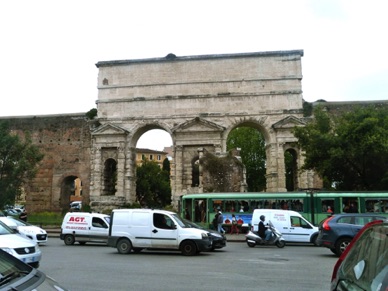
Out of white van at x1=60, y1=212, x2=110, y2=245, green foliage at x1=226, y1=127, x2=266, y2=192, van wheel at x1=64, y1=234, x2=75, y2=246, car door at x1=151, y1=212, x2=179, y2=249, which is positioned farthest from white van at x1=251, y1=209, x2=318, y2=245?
green foliage at x1=226, y1=127, x2=266, y2=192

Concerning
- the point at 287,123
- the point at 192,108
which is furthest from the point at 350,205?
the point at 192,108

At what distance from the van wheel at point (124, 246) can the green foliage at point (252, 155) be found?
43.1 metres

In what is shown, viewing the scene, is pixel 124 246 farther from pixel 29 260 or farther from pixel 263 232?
pixel 263 232

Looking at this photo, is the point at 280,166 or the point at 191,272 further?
the point at 280,166

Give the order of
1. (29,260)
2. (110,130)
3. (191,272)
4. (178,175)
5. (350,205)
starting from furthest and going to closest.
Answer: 1. (110,130)
2. (178,175)
3. (350,205)
4. (191,272)
5. (29,260)

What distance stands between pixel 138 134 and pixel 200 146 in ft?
19.1

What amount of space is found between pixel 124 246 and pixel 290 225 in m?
7.98

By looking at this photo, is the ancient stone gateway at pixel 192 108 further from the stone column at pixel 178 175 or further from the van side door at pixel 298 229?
the van side door at pixel 298 229

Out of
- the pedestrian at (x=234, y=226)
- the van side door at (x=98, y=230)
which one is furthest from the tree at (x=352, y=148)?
the van side door at (x=98, y=230)

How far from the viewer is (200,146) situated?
3322 cm

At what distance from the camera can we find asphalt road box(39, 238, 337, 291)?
8039 millimetres

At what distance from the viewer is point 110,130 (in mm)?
34406

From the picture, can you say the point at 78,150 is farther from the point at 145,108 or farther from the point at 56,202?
the point at 145,108

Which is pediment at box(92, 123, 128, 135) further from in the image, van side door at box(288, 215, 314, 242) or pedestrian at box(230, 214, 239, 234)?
van side door at box(288, 215, 314, 242)
